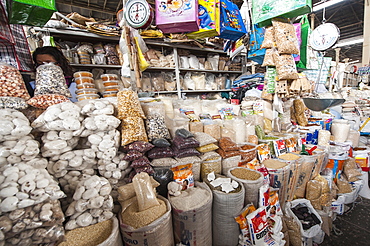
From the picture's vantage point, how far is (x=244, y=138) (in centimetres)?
167

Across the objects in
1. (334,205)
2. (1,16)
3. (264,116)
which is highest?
(1,16)

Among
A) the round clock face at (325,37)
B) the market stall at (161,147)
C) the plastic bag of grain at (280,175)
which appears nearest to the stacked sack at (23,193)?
the market stall at (161,147)

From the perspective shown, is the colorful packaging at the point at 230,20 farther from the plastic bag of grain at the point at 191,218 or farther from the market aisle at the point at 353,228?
the market aisle at the point at 353,228

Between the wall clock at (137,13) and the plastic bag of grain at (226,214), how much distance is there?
1.53m

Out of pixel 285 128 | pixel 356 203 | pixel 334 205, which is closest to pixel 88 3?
pixel 285 128

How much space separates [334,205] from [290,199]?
720 millimetres

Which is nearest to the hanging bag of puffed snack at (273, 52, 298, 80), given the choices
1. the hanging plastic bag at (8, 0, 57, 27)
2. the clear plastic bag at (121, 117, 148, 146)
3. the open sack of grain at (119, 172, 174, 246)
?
the clear plastic bag at (121, 117, 148, 146)

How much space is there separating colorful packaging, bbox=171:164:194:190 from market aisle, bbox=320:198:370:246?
1.48m

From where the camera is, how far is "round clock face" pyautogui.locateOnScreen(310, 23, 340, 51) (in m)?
2.33

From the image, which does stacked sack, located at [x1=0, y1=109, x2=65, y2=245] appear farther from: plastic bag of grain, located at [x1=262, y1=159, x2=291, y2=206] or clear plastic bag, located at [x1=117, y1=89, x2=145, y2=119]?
plastic bag of grain, located at [x1=262, y1=159, x2=291, y2=206]

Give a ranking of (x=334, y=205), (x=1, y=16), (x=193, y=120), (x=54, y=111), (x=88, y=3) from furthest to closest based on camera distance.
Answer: (x=88, y=3) < (x=334, y=205) < (x=193, y=120) < (x=1, y=16) < (x=54, y=111)

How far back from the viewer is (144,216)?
0.84m

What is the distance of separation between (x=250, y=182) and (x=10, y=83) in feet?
5.38

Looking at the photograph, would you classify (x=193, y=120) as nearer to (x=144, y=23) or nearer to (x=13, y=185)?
(x=144, y=23)
